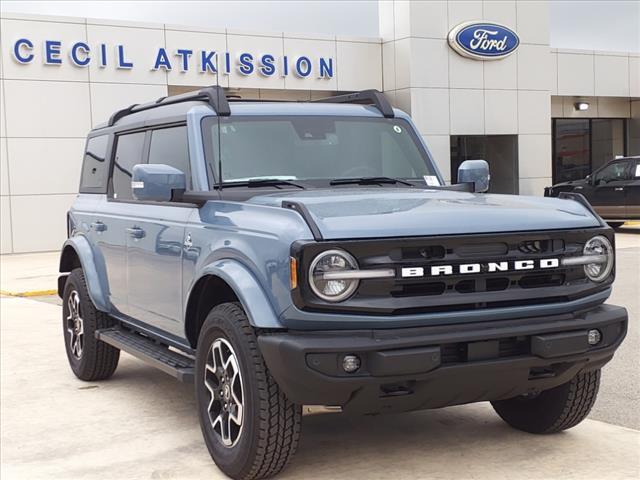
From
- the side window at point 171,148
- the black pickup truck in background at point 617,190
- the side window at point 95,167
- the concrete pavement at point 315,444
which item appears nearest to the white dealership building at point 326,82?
the black pickup truck in background at point 617,190

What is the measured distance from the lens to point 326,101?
6363mm

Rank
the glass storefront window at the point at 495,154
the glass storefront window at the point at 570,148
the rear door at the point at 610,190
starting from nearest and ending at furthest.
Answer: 1. the rear door at the point at 610,190
2. the glass storefront window at the point at 495,154
3. the glass storefront window at the point at 570,148

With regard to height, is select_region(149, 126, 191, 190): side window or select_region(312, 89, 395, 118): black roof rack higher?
select_region(312, 89, 395, 118): black roof rack

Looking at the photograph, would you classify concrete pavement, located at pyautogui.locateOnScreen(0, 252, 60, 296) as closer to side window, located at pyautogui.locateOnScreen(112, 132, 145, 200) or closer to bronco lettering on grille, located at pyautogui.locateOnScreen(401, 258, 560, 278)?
side window, located at pyautogui.locateOnScreen(112, 132, 145, 200)

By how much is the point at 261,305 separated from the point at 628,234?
18.8 meters

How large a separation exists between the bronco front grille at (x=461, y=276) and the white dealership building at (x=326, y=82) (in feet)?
59.7

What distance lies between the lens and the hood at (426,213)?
4.06 m

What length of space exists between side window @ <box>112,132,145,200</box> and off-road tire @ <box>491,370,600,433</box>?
3.08 meters

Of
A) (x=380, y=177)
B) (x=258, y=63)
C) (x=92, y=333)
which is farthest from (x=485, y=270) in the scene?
(x=258, y=63)

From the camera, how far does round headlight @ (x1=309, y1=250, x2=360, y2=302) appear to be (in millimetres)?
3926

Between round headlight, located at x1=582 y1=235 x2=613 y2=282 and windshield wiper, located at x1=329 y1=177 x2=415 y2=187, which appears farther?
windshield wiper, located at x1=329 y1=177 x2=415 y2=187

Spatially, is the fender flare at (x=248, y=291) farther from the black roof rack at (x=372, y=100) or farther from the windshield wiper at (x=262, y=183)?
the black roof rack at (x=372, y=100)

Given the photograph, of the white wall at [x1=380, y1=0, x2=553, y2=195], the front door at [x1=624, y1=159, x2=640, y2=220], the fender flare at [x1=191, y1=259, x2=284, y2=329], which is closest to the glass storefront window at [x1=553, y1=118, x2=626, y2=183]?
the white wall at [x1=380, y1=0, x2=553, y2=195]

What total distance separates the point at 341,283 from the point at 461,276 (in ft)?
1.93
